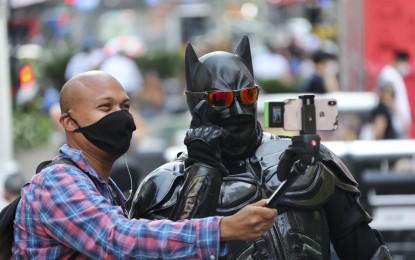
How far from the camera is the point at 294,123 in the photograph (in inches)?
156

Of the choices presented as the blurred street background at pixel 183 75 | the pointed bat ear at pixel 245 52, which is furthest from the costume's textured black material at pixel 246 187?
the blurred street background at pixel 183 75

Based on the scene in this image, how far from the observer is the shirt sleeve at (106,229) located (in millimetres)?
3822

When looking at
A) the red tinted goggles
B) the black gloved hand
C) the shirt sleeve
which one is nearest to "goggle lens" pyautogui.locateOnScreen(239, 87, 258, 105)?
the red tinted goggles

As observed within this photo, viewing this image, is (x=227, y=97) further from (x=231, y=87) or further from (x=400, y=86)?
(x=400, y=86)

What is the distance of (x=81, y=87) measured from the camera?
4312 millimetres

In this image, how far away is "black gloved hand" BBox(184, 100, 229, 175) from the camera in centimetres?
436

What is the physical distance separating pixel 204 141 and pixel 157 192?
0.39 meters

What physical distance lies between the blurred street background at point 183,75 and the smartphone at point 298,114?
1890 millimetres

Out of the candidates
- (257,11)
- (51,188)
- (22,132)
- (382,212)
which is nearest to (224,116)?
(51,188)

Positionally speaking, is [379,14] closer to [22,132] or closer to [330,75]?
[330,75]

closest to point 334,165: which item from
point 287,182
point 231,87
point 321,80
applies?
point 231,87

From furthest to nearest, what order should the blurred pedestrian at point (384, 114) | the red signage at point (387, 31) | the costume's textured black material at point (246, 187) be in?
the red signage at point (387, 31)
the blurred pedestrian at point (384, 114)
the costume's textured black material at point (246, 187)

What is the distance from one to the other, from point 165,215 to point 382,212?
6073mm

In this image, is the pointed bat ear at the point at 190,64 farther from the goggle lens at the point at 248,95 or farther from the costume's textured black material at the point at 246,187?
the goggle lens at the point at 248,95
